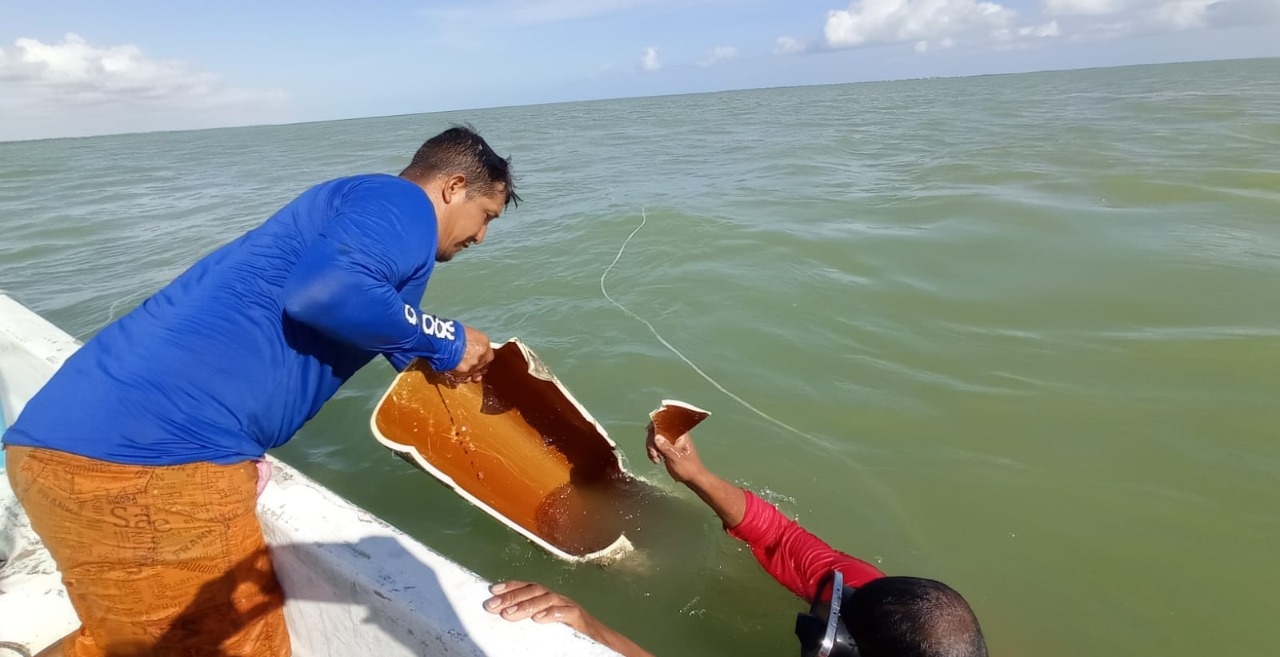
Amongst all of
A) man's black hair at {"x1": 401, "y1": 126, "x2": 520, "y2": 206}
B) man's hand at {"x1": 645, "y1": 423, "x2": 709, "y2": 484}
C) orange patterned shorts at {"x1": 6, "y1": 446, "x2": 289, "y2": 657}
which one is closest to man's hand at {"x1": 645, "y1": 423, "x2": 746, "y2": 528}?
man's hand at {"x1": 645, "y1": 423, "x2": 709, "y2": 484}

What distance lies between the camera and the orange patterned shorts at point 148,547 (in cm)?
179

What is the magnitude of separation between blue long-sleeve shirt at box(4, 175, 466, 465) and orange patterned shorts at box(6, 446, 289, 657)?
0.06 metres

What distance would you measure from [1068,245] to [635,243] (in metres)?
5.12

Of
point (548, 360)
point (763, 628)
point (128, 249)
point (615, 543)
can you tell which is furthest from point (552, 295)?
point (128, 249)

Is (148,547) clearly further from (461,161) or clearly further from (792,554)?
(792,554)

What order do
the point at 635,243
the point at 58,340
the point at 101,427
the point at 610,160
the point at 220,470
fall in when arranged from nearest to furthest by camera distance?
the point at 101,427 → the point at 220,470 → the point at 58,340 → the point at 635,243 → the point at 610,160

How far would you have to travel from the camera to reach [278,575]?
2271 millimetres

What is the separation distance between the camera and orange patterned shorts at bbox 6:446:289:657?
5.86 ft

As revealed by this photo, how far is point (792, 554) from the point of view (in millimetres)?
2994

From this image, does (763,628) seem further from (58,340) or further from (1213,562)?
(58,340)

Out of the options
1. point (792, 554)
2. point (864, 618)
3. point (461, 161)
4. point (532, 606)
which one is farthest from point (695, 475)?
point (461, 161)

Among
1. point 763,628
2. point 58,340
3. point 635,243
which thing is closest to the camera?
point 763,628

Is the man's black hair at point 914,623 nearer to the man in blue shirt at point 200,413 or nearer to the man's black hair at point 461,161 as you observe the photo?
the man in blue shirt at point 200,413

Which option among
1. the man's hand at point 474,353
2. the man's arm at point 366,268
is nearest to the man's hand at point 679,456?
the man's hand at point 474,353
